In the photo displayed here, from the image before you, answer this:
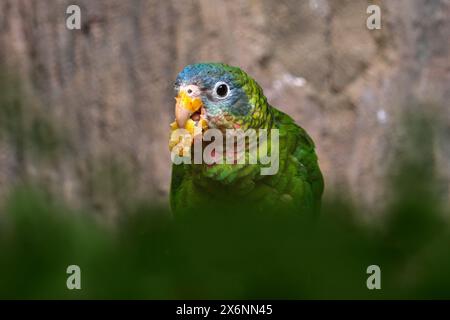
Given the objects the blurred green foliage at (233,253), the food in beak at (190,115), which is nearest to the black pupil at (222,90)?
the food in beak at (190,115)

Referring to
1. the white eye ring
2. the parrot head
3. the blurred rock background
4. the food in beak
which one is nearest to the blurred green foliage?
the food in beak

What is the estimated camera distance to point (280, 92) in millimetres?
3598

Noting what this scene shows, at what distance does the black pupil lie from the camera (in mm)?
2344

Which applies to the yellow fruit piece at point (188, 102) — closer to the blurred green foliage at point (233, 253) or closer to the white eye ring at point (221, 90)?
the white eye ring at point (221, 90)

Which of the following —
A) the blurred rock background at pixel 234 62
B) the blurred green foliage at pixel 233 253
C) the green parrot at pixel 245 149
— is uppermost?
the blurred rock background at pixel 234 62

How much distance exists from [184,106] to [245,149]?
385 mm

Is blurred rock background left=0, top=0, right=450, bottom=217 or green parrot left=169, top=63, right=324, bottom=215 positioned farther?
blurred rock background left=0, top=0, right=450, bottom=217

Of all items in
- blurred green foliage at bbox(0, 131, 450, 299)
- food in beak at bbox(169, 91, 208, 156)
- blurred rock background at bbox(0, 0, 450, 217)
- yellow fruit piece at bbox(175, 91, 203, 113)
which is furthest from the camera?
blurred rock background at bbox(0, 0, 450, 217)

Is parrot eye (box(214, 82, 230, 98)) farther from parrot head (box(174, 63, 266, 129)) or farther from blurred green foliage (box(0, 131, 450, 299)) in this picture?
blurred green foliage (box(0, 131, 450, 299))

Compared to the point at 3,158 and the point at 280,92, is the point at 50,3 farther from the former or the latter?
the point at 280,92

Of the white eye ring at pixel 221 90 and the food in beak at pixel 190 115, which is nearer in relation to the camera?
the food in beak at pixel 190 115

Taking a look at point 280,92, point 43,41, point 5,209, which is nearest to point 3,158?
A: point 43,41

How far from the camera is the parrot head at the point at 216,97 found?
221 cm

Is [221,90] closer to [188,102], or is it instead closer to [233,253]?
[188,102]
